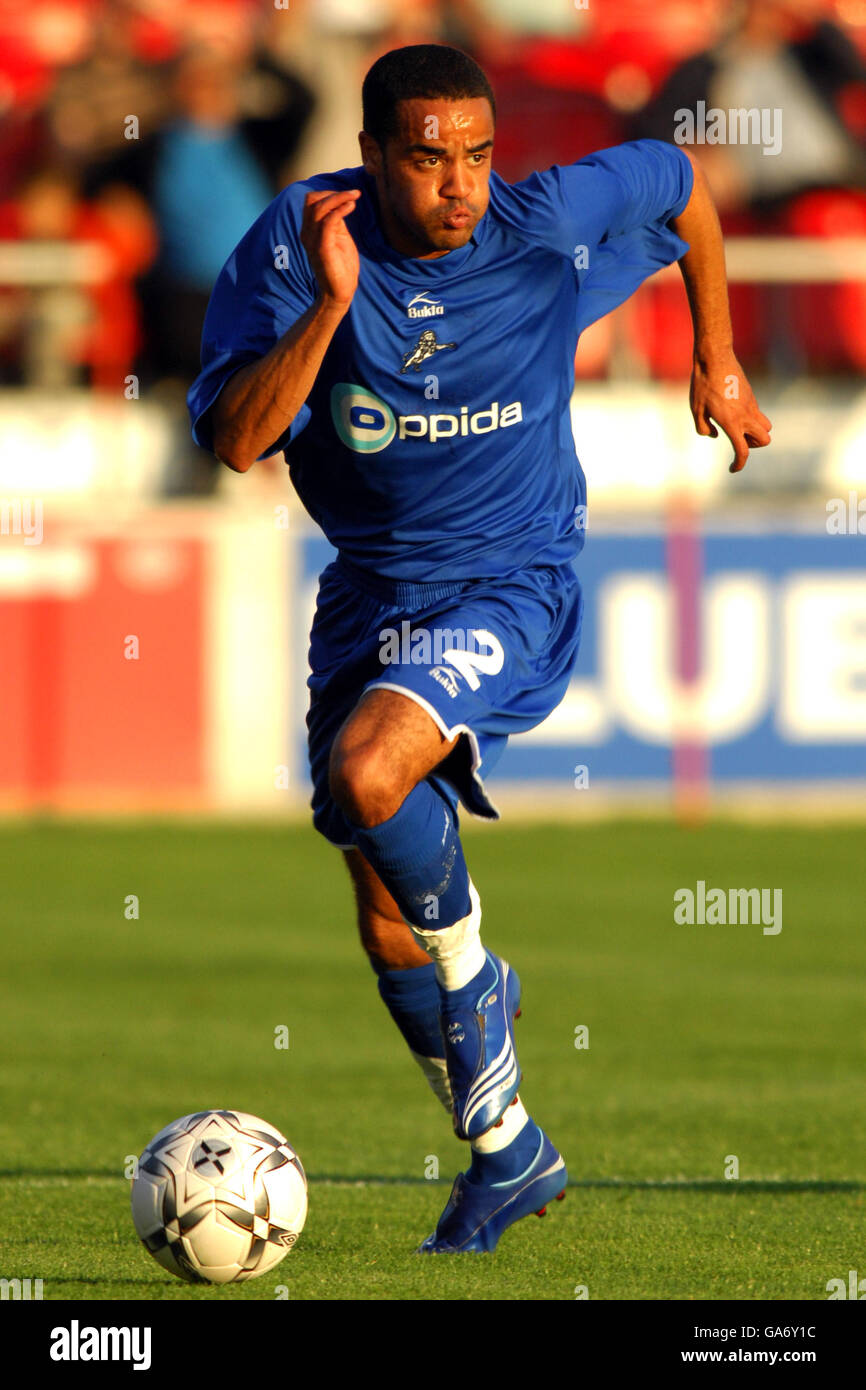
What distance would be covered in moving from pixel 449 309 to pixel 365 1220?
6.46 ft

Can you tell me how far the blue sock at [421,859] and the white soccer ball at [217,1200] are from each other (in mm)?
566

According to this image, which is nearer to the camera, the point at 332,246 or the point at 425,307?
the point at 332,246

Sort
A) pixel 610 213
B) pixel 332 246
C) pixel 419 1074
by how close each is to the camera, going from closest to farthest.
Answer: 1. pixel 332 246
2. pixel 610 213
3. pixel 419 1074

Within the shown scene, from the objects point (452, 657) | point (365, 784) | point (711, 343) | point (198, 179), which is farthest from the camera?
point (198, 179)

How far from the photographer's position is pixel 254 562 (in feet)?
42.9

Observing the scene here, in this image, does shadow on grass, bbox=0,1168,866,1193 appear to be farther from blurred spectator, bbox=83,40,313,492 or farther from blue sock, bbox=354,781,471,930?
blurred spectator, bbox=83,40,313,492

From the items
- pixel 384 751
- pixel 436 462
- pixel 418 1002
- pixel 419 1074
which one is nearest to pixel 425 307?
pixel 436 462

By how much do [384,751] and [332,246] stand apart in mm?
946

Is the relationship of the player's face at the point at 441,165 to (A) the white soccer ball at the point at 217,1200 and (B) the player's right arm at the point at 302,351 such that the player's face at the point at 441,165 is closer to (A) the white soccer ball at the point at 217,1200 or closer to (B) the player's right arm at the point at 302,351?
(B) the player's right arm at the point at 302,351

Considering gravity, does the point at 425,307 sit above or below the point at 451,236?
below

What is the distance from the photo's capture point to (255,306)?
176 inches

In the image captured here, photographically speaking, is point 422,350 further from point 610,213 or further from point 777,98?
point 777,98

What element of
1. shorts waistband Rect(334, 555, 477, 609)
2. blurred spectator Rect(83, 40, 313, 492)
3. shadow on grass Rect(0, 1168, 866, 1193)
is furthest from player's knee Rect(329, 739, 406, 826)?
blurred spectator Rect(83, 40, 313, 492)

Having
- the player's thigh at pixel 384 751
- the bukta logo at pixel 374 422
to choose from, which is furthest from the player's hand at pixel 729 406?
the player's thigh at pixel 384 751
